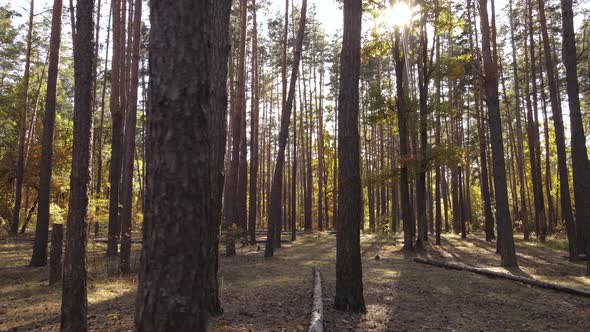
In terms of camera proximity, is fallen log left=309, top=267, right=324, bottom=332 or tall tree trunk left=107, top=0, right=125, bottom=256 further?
tall tree trunk left=107, top=0, right=125, bottom=256

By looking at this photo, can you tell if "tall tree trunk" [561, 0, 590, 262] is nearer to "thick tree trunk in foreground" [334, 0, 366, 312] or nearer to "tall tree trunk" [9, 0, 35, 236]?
"thick tree trunk in foreground" [334, 0, 366, 312]

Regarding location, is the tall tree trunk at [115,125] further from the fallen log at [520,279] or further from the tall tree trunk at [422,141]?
the tall tree trunk at [422,141]

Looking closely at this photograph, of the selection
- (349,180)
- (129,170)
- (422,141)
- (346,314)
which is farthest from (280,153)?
(346,314)

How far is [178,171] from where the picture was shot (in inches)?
91.8

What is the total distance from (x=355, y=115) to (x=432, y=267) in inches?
307

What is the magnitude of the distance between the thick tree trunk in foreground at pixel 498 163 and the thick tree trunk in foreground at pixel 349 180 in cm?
766

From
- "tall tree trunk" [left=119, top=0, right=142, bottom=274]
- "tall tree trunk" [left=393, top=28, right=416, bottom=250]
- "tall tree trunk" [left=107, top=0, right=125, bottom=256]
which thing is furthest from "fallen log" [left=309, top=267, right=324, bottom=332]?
"tall tree trunk" [left=393, top=28, right=416, bottom=250]

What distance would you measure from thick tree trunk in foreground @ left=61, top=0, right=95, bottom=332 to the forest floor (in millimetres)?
841

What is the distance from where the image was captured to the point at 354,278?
21.4 ft

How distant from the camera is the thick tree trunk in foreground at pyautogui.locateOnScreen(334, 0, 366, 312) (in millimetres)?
6543

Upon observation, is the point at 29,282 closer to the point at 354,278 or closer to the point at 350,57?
the point at 354,278

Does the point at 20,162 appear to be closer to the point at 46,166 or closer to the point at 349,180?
the point at 46,166

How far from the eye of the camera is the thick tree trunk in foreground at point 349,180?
21.5 feet

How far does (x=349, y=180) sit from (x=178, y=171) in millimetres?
4659
